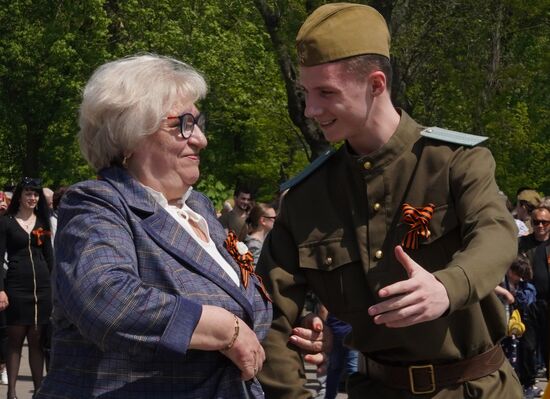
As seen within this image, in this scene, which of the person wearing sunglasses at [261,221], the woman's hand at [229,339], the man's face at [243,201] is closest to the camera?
the woman's hand at [229,339]

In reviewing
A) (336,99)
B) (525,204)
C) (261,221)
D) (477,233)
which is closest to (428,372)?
(477,233)

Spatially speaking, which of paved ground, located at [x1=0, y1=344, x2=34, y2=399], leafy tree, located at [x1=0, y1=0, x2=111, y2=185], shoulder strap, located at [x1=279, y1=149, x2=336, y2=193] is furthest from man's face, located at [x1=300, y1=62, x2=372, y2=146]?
leafy tree, located at [x1=0, y1=0, x2=111, y2=185]

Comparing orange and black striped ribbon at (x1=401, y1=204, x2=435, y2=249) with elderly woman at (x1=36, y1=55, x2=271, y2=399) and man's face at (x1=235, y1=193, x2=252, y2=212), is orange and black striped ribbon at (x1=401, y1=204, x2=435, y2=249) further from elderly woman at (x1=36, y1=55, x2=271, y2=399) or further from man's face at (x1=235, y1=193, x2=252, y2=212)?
man's face at (x1=235, y1=193, x2=252, y2=212)

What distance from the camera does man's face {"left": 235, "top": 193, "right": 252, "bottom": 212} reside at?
13141 millimetres

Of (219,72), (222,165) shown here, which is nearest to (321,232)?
(219,72)

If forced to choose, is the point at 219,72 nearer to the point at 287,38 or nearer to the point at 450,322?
the point at 287,38

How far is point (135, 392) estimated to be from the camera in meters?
3.36

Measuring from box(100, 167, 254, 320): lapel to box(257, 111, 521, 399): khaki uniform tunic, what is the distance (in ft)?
0.77

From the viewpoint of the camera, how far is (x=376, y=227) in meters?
3.66

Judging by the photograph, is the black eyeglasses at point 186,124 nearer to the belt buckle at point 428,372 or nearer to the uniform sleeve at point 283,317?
the uniform sleeve at point 283,317

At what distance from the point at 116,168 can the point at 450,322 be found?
110cm

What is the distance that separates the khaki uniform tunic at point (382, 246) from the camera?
3.51 meters

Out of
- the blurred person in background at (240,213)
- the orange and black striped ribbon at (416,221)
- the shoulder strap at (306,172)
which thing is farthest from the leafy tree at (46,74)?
the orange and black striped ribbon at (416,221)

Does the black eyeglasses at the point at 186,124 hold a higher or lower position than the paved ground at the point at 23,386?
higher
